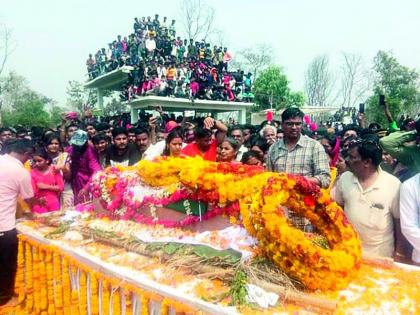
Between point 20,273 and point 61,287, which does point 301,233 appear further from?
point 20,273

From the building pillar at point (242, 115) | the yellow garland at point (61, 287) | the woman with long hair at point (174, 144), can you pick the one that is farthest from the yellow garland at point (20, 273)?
the building pillar at point (242, 115)

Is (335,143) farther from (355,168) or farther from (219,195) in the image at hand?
(219,195)

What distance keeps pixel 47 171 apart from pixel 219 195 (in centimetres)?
279

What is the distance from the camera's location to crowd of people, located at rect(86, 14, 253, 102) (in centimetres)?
1738

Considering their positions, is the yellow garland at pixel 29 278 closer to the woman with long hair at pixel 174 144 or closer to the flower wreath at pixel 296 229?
the woman with long hair at pixel 174 144

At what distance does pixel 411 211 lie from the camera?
263 cm

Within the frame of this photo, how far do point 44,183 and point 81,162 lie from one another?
2.06 feet

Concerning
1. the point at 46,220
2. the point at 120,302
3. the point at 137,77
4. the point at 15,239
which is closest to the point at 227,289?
the point at 120,302

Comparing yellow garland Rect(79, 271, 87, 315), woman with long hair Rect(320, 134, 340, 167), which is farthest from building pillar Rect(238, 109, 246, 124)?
yellow garland Rect(79, 271, 87, 315)

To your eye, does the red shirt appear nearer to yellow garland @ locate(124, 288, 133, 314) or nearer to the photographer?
the photographer

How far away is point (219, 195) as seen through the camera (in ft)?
10.3

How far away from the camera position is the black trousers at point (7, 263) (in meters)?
4.03

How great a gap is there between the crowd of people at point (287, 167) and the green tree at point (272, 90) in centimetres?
2537

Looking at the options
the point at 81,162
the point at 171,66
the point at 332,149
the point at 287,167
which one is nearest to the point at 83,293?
the point at 287,167
